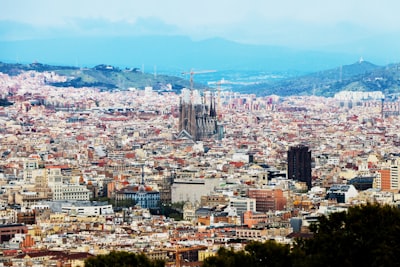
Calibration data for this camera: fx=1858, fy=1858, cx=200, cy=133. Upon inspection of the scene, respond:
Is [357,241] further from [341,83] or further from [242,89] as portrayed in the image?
[242,89]

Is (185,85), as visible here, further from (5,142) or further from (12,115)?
(5,142)

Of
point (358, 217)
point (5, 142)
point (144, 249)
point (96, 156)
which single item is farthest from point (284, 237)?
point (5, 142)

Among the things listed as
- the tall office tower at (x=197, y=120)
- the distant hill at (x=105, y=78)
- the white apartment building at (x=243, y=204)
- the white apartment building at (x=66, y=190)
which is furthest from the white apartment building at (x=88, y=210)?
the distant hill at (x=105, y=78)

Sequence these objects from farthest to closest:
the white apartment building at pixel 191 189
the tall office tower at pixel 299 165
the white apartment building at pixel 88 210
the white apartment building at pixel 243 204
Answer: the tall office tower at pixel 299 165, the white apartment building at pixel 191 189, the white apartment building at pixel 243 204, the white apartment building at pixel 88 210

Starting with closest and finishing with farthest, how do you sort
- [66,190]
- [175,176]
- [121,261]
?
[121,261], [66,190], [175,176]

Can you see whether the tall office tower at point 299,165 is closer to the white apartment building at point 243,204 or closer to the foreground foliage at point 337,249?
the white apartment building at point 243,204

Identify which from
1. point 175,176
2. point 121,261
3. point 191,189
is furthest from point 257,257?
point 175,176
